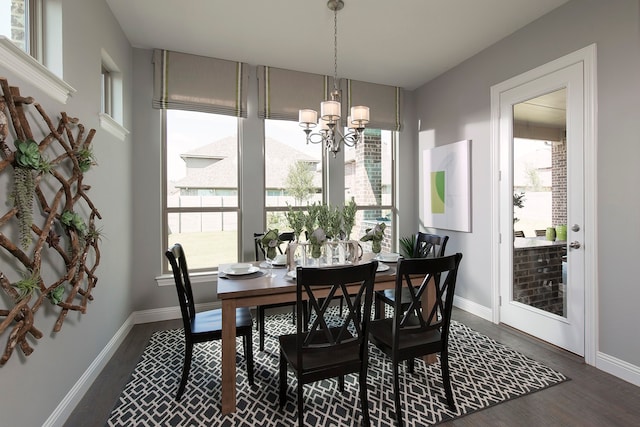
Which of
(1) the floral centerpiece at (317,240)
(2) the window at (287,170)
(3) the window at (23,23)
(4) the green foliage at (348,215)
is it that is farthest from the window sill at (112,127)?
(4) the green foliage at (348,215)

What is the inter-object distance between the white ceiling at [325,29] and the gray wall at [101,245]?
0.46 metres

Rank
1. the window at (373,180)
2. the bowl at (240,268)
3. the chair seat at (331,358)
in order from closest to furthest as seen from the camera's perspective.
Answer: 1. the chair seat at (331,358)
2. the bowl at (240,268)
3. the window at (373,180)

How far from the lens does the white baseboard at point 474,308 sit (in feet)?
11.0

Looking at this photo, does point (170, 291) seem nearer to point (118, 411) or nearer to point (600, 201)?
point (118, 411)

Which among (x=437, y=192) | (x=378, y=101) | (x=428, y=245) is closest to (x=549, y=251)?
(x=428, y=245)

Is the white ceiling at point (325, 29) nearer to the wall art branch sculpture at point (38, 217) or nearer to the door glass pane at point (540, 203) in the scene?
the door glass pane at point (540, 203)

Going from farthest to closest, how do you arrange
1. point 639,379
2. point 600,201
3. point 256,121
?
point 256,121 → point 600,201 → point 639,379

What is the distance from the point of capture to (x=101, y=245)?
2.45 m

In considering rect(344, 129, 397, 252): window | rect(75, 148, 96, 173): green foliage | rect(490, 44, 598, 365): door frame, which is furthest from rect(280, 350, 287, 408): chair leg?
rect(344, 129, 397, 252): window

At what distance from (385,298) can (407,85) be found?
3.16 metres

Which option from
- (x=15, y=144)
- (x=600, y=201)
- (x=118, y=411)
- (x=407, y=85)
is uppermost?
(x=407, y=85)

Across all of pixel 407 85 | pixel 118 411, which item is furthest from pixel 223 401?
pixel 407 85

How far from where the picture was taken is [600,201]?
92.4 inches

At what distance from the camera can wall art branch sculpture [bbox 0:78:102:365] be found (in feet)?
4.50
